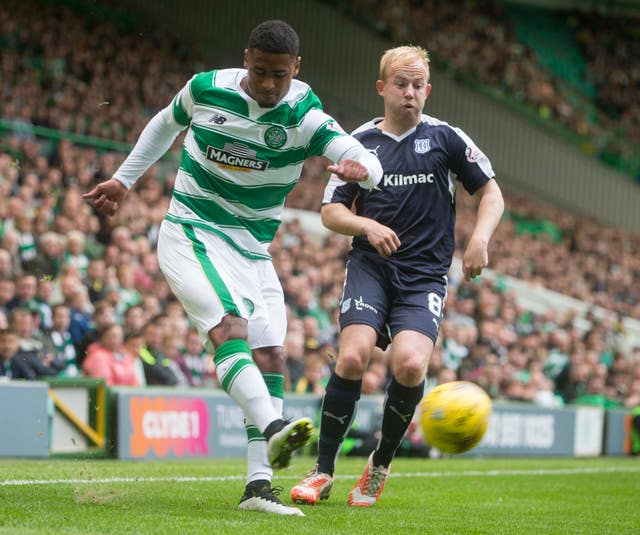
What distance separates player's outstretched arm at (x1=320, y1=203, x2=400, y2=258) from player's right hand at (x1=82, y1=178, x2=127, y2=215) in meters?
1.21

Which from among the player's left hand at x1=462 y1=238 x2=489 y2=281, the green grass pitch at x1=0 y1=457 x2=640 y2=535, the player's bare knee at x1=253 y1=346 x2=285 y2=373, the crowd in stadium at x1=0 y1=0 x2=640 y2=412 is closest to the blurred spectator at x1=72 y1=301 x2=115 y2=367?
the crowd in stadium at x1=0 y1=0 x2=640 y2=412

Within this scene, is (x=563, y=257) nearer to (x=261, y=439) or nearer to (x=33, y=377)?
(x=33, y=377)

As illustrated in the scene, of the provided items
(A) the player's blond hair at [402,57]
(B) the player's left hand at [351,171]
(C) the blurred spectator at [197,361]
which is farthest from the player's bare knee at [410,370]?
(C) the blurred spectator at [197,361]

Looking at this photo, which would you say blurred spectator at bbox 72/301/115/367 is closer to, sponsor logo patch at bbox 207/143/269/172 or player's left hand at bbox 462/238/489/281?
sponsor logo patch at bbox 207/143/269/172

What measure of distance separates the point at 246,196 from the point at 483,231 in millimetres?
1446

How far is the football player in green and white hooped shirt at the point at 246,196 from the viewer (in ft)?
18.0

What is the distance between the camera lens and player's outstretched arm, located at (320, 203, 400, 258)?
19.3 ft

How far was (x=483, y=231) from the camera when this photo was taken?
642 cm

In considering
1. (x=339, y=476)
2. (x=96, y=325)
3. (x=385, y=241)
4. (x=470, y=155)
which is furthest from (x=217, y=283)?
(x=96, y=325)

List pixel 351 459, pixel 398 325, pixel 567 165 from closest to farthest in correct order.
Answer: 1. pixel 398 325
2. pixel 351 459
3. pixel 567 165

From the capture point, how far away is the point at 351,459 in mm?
12500

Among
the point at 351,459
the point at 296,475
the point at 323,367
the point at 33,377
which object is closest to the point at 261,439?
the point at 296,475

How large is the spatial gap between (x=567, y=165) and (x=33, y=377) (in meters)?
22.5

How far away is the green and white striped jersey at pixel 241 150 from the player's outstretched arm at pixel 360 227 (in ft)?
1.43
